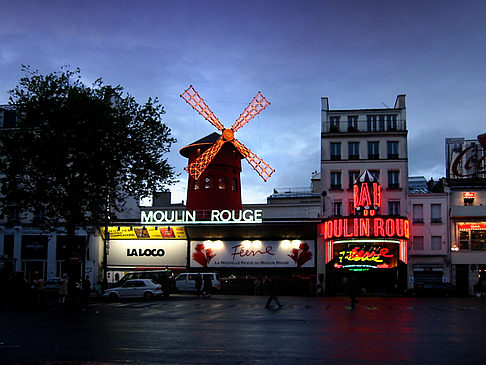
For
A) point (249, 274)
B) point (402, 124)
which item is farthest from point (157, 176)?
point (402, 124)

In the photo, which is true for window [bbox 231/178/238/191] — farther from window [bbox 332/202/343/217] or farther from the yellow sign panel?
window [bbox 332/202/343/217]

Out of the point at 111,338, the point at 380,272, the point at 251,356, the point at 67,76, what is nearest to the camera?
the point at 251,356

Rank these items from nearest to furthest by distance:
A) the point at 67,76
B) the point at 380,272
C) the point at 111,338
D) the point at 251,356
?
1. the point at 251,356
2. the point at 111,338
3. the point at 67,76
4. the point at 380,272

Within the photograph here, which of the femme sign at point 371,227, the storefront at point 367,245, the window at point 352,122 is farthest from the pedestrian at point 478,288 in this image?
the window at point 352,122

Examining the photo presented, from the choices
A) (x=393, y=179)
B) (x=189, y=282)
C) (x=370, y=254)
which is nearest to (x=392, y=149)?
(x=393, y=179)

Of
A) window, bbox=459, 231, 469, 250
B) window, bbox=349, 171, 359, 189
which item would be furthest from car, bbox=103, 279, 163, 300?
window, bbox=459, 231, 469, 250

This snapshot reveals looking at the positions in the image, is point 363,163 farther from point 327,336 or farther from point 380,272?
point 327,336

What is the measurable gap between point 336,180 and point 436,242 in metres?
9.39

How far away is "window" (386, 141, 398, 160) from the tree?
22.4m

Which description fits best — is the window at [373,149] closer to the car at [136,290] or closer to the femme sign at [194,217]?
the femme sign at [194,217]

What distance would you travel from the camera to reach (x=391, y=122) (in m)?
49.0

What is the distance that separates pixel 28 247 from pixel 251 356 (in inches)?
1593

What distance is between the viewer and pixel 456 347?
43.6 feet

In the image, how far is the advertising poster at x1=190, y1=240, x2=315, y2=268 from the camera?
48.4 metres
